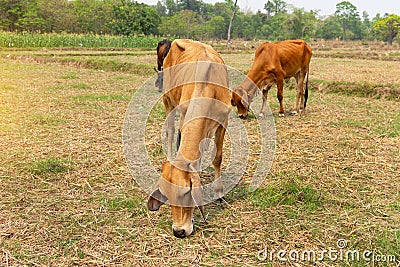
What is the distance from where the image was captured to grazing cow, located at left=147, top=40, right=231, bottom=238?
3189 millimetres

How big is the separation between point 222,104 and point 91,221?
1.89 metres

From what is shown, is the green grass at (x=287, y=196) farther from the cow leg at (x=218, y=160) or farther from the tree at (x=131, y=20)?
the tree at (x=131, y=20)

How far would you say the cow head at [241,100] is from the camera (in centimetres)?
775

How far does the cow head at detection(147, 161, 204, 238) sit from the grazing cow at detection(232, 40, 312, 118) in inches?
186

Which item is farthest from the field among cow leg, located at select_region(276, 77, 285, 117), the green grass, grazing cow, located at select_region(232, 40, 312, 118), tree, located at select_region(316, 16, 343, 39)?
tree, located at select_region(316, 16, 343, 39)

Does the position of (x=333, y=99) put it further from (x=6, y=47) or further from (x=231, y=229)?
(x=6, y=47)

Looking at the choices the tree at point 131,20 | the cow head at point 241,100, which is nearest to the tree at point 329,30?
the tree at point 131,20

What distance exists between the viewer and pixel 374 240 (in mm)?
3447

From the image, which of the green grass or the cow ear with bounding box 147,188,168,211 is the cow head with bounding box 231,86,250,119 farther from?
the cow ear with bounding box 147,188,168,211

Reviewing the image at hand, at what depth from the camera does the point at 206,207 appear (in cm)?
419

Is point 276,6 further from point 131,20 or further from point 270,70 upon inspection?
point 270,70

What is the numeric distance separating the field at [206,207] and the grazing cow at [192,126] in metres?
0.42

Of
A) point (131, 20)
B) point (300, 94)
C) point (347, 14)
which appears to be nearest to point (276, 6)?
point (347, 14)

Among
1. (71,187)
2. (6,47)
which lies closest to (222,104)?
(71,187)
